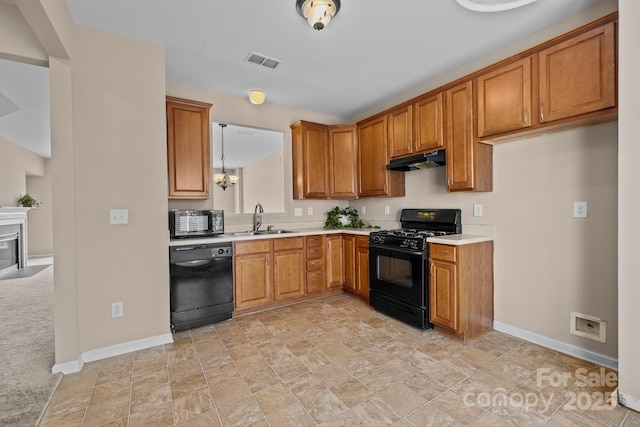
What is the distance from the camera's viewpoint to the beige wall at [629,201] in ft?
5.46

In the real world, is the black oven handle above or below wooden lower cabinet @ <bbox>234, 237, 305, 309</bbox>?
above

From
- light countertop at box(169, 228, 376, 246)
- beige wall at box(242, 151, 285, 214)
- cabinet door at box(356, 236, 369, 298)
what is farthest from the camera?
beige wall at box(242, 151, 285, 214)

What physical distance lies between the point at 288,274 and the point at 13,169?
23.3 ft

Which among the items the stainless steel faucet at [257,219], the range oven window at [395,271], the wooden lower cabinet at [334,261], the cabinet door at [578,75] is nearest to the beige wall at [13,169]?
the stainless steel faucet at [257,219]

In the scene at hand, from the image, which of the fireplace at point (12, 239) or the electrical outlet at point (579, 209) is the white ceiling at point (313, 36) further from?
the fireplace at point (12, 239)

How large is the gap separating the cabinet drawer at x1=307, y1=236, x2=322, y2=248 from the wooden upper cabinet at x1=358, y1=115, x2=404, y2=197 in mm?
900

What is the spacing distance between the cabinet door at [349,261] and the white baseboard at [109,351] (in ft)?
7.01

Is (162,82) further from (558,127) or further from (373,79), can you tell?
(558,127)

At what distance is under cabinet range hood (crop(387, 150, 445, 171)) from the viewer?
2.96 m

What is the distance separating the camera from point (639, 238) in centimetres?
166

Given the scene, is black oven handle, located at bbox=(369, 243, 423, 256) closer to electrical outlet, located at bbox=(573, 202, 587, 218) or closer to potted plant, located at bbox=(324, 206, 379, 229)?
potted plant, located at bbox=(324, 206, 379, 229)

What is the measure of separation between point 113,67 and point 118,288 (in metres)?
1.83

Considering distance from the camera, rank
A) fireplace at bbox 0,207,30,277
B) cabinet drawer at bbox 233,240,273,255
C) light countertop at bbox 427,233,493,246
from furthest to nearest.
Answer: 1. fireplace at bbox 0,207,30,277
2. cabinet drawer at bbox 233,240,273,255
3. light countertop at bbox 427,233,493,246

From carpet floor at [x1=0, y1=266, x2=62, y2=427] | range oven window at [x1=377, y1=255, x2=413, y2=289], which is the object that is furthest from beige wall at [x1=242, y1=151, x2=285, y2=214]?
carpet floor at [x1=0, y1=266, x2=62, y2=427]
